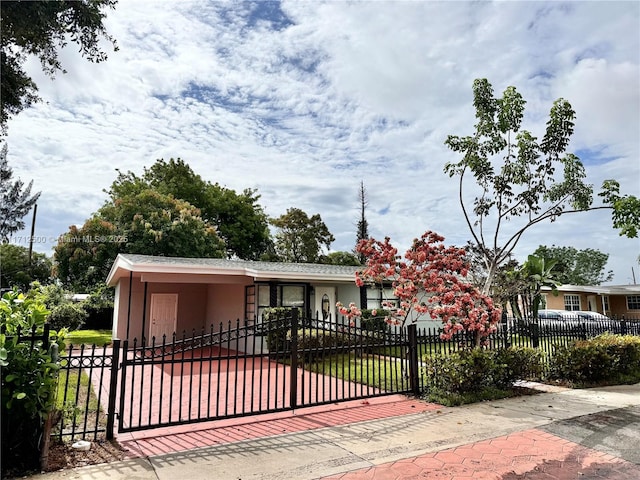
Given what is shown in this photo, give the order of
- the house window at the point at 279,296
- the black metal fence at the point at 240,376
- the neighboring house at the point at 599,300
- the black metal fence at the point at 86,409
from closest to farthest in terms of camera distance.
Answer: the black metal fence at the point at 86,409 < the black metal fence at the point at 240,376 < the house window at the point at 279,296 < the neighboring house at the point at 599,300

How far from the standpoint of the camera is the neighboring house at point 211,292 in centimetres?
1370

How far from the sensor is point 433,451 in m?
4.96

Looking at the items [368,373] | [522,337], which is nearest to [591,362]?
[522,337]

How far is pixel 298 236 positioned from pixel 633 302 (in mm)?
27356

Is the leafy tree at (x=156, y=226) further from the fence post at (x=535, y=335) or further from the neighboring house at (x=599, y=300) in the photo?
the neighboring house at (x=599, y=300)

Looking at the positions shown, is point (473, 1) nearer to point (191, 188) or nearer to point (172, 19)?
point (172, 19)

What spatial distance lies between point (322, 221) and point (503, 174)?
2825cm

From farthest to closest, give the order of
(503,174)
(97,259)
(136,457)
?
(97,259), (503,174), (136,457)

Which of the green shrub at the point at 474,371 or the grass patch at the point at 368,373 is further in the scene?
the green shrub at the point at 474,371

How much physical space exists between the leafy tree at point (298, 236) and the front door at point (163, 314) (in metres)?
19.7

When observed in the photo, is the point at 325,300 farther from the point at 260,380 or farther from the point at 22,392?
the point at 22,392

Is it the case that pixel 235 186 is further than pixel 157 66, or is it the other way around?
pixel 235 186

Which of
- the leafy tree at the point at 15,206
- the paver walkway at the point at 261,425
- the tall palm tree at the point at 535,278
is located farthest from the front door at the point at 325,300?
the leafy tree at the point at 15,206

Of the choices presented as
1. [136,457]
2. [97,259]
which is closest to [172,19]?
[136,457]
